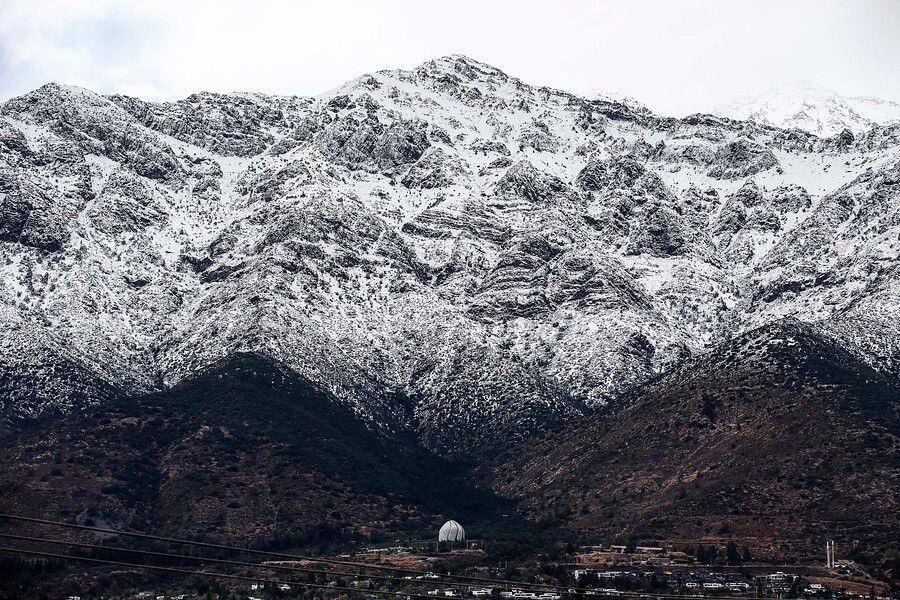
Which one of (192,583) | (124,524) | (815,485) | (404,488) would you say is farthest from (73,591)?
(815,485)

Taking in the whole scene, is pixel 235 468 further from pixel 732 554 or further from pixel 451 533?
pixel 732 554

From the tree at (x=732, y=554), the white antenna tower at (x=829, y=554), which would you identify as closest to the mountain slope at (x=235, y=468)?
the tree at (x=732, y=554)

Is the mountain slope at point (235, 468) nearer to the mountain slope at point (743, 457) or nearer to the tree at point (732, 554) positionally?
the mountain slope at point (743, 457)

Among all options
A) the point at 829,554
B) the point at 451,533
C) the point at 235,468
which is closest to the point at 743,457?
the point at 829,554

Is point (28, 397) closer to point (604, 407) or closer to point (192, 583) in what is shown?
point (192, 583)

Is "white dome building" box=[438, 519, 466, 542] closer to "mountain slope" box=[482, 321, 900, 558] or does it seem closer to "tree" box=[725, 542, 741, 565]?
"mountain slope" box=[482, 321, 900, 558]

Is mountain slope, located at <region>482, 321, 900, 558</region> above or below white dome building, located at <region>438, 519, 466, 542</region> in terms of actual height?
above

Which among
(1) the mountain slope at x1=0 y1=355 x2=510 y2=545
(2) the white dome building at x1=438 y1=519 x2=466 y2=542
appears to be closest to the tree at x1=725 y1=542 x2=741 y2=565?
(2) the white dome building at x1=438 y1=519 x2=466 y2=542
